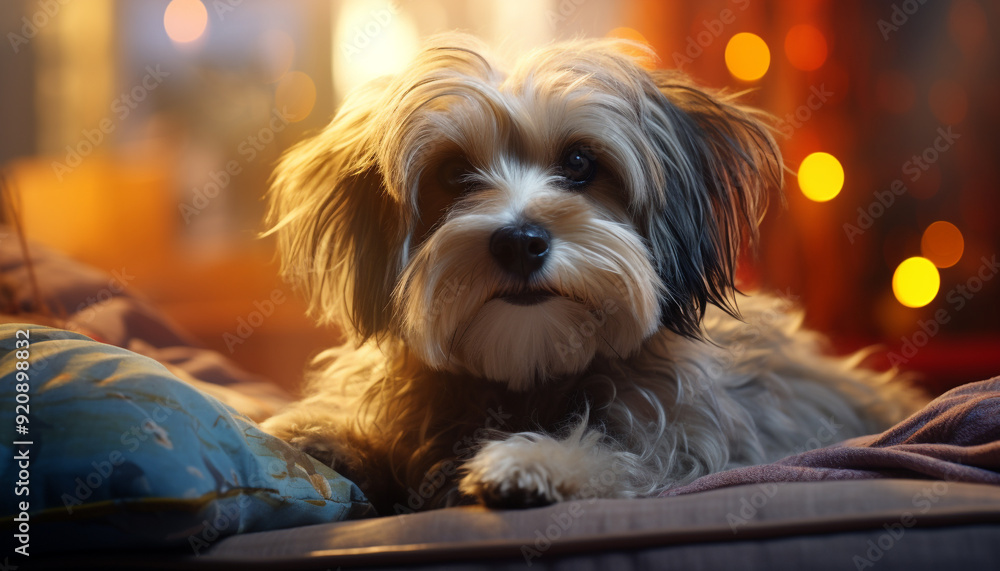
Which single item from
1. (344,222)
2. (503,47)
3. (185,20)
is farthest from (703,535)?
(185,20)

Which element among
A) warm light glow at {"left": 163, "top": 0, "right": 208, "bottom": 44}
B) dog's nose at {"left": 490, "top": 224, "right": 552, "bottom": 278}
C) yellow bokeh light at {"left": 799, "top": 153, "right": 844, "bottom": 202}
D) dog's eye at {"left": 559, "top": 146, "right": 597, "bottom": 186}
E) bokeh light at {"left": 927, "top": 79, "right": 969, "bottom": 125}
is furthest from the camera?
warm light glow at {"left": 163, "top": 0, "right": 208, "bottom": 44}

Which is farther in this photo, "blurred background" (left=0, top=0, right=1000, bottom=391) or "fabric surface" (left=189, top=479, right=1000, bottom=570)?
"blurred background" (left=0, top=0, right=1000, bottom=391)

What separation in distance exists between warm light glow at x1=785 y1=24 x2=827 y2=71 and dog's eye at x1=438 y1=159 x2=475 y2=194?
2.79 m

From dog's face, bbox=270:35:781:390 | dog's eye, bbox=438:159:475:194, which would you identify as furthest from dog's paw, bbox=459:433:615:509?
dog's eye, bbox=438:159:475:194

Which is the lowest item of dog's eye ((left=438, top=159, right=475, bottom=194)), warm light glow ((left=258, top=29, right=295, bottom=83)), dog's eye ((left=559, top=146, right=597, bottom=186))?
dog's eye ((left=438, top=159, right=475, bottom=194))

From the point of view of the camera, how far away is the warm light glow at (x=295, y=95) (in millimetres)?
5867

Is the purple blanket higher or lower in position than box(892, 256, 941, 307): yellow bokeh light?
higher

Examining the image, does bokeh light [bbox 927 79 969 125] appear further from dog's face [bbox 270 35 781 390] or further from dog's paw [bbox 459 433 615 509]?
dog's paw [bbox 459 433 615 509]

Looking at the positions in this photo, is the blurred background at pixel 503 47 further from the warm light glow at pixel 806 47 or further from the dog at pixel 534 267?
the dog at pixel 534 267

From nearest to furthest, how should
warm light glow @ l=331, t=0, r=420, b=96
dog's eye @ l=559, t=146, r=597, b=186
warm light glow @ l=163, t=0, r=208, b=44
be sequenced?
1. dog's eye @ l=559, t=146, r=597, b=186
2. warm light glow @ l=331, t=0, r=420, b=96
3. warm light glow @ l=163, t=0, r=208, b=44

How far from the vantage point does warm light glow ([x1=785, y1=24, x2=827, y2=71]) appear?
12.2 feet

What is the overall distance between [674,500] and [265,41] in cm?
572

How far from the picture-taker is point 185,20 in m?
6.06

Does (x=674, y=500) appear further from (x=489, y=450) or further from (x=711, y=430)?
(x=711, y=430)
